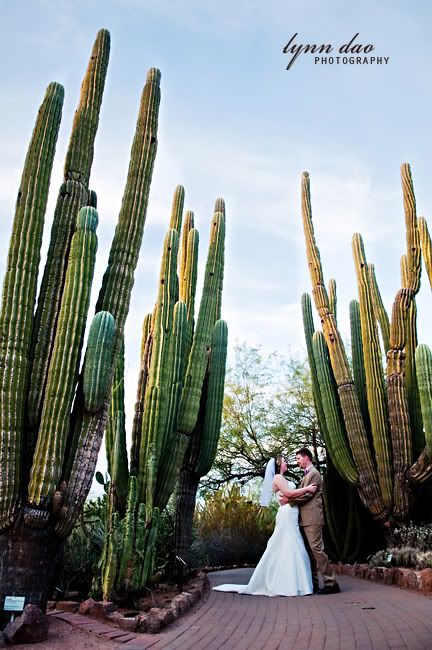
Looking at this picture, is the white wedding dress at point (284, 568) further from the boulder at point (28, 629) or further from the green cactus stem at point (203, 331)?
the boulder at point (28, 629)

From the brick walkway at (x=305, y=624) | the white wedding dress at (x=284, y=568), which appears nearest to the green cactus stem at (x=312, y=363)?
the white wedding dress at (x=284, y=568)

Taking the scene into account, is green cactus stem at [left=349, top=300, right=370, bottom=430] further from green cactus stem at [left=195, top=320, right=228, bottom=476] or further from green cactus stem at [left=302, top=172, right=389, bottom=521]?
green cactus stem at [left=195, top=320, right=228, bottom=476]

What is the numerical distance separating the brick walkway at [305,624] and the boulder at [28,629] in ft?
1.83

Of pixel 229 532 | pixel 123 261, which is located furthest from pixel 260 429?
pixel 123 261

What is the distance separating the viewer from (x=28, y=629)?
3982 millimetres

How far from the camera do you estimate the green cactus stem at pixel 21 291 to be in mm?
5004

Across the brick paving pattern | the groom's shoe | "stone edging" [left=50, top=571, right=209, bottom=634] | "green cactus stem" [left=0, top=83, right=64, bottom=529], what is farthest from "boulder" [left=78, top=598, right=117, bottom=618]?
the groom's shoe

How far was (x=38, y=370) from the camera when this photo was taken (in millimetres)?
5461

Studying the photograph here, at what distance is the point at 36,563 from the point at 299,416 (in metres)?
11.5

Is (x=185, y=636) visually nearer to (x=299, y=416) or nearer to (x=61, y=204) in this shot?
(x=61, y=204)

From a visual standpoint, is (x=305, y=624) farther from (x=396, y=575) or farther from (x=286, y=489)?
(x=396, y=575)

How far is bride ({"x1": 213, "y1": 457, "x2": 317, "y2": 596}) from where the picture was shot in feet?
22.0

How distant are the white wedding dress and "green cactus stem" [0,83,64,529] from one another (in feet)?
10.6

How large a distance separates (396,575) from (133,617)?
387cm
